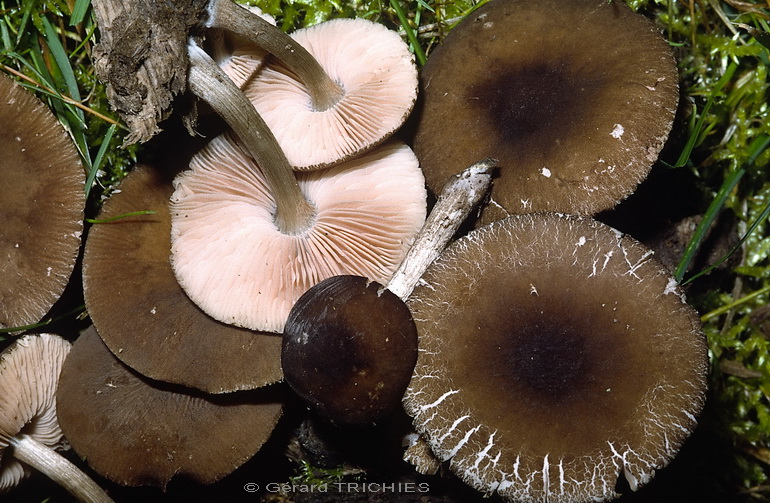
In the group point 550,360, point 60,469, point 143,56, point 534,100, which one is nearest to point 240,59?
point 143,56

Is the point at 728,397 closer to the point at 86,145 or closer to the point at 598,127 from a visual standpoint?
the point at 598,127

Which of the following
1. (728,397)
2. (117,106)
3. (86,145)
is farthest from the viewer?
(728,397)

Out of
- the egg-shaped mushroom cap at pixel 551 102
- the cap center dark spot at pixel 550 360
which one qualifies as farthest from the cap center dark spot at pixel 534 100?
the cap center dark spot at pixel 550 360

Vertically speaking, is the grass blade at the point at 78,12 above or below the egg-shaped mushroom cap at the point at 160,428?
above

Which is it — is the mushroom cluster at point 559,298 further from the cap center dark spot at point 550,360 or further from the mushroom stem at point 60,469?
the mushroom stem at point 60,469

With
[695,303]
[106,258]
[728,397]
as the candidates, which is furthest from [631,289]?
[106,258]

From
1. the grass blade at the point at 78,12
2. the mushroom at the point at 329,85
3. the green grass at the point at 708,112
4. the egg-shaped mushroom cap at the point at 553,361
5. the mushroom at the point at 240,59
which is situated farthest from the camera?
the green grass at the point at 708,112

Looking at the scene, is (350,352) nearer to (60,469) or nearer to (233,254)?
(233,254)

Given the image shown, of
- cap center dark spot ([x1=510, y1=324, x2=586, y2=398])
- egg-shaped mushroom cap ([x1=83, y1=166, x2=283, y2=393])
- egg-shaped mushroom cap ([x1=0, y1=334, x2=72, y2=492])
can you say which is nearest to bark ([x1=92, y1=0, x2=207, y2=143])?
egg-shaped mushroom cap ([x1=83, y1=166, x2=283, y2=393])

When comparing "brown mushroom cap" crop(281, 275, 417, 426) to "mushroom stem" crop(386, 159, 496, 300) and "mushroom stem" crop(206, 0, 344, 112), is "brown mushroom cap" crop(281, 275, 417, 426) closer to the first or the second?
"mushroom stem" crop(386, 159, 496, 300)
